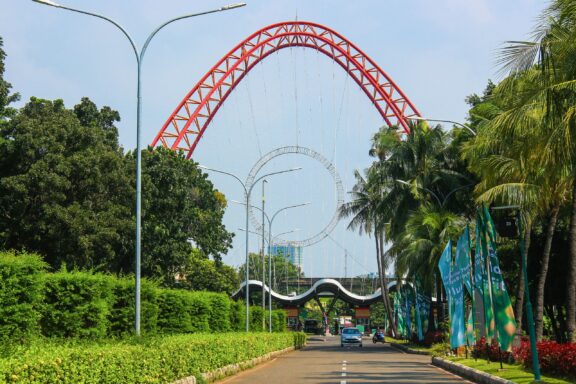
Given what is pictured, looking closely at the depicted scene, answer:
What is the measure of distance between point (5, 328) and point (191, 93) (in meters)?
68.0

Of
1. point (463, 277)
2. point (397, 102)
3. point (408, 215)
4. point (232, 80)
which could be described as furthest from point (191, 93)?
point (463, 277)

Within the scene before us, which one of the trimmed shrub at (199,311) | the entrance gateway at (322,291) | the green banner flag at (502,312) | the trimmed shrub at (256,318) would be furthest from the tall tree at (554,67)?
the entrance gateway at (322,291)

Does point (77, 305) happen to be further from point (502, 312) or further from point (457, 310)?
point (457, 310)

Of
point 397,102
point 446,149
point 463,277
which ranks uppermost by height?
point 397,102

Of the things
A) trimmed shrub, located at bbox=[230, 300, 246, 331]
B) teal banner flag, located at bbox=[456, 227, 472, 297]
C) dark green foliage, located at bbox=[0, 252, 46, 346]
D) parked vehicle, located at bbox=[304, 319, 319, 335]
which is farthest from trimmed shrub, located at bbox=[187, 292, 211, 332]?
parked vehicle, located at bbox=[304, 319, 319, 335]

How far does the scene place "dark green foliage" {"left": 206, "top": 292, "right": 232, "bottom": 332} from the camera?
37.5 metres

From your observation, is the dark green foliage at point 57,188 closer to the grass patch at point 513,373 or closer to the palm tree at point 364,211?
the grass patch at point 513,373

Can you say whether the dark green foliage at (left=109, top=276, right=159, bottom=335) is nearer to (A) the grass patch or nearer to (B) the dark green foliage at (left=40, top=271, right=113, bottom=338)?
(B) the dark green foliage at (left=40, top=271, right=113, bottom=338)

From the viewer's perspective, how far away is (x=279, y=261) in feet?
531

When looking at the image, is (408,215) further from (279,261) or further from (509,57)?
(279,261)

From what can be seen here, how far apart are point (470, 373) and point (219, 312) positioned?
51.2 feet

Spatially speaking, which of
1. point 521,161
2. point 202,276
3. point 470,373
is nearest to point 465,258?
point 470,373

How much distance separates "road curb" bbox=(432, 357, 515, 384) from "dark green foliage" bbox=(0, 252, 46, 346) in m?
10.9

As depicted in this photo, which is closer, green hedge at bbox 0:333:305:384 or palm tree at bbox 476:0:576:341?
green hedge at bbox 0:333:305:384
